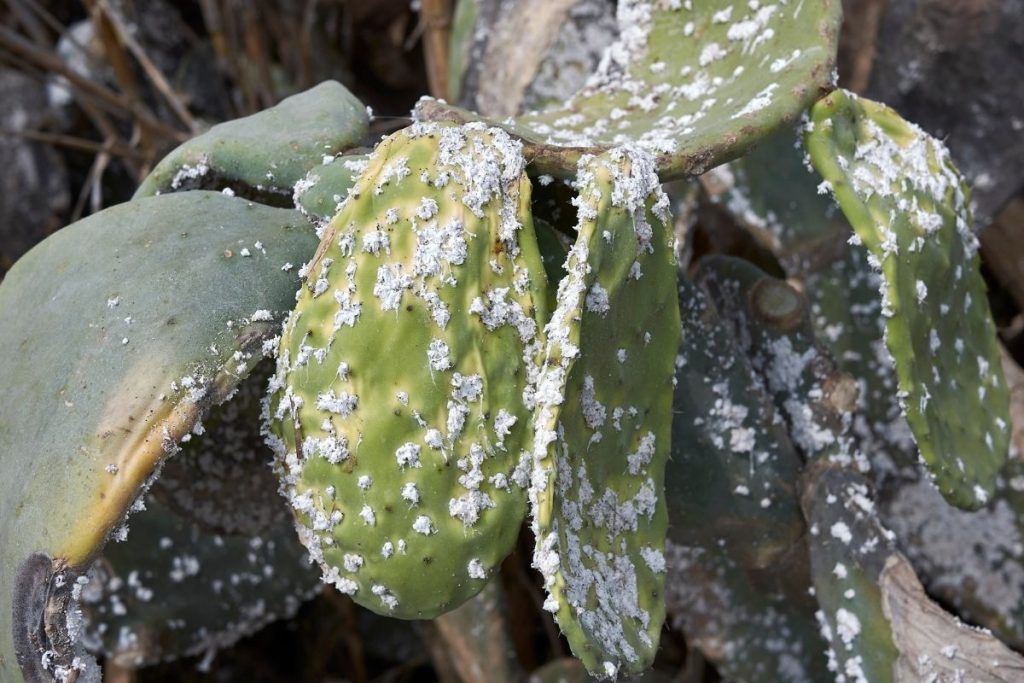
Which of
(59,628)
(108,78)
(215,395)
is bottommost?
(108,78)

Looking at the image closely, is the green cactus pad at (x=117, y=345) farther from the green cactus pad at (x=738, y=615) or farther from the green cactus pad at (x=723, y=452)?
the green cactus pad at (x=738, y=615)

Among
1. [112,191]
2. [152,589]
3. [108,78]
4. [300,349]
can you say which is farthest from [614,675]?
[108,78]

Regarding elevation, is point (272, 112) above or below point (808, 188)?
above

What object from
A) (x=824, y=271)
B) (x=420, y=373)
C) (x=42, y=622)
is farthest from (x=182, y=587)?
(x=824, y=271)

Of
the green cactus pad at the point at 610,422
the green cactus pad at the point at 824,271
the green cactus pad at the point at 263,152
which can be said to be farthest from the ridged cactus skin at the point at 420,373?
the green cactus pad at the point at 824,271

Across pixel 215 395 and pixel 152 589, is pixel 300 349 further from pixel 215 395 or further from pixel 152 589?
pixel 152 589

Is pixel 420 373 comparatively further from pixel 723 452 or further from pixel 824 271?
pixel 824 271
